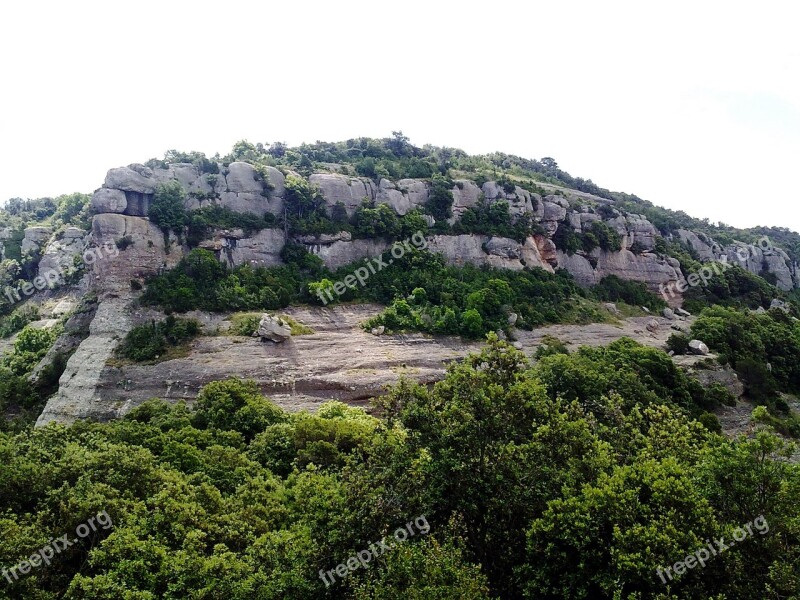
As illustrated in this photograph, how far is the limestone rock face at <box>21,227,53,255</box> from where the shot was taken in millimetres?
51562

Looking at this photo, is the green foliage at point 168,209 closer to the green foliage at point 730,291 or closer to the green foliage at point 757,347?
the green foliage at point 757,347

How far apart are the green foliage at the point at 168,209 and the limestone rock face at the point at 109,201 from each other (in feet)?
6.84

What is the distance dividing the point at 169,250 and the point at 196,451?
80.8 ft

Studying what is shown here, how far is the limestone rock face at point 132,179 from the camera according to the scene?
4141 centimetres

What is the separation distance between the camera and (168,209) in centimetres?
4291

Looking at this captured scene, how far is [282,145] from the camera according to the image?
73375 millimetres

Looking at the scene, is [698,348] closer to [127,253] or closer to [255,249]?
[255,249]

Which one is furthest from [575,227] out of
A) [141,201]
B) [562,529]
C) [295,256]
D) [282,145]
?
[562,529]

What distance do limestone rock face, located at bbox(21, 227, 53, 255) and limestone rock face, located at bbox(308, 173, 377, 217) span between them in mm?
27450

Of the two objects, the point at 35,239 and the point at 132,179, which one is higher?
the point at 132,179

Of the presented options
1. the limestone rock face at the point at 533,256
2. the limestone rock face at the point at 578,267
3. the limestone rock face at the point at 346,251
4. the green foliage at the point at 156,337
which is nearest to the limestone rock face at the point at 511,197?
the limestone rock face at the point at 533,256

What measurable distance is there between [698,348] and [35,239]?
6283 cm

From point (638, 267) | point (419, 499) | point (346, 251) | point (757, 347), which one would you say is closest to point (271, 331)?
point (346, 251)

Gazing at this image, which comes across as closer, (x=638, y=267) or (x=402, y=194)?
(x=402, y=194)
